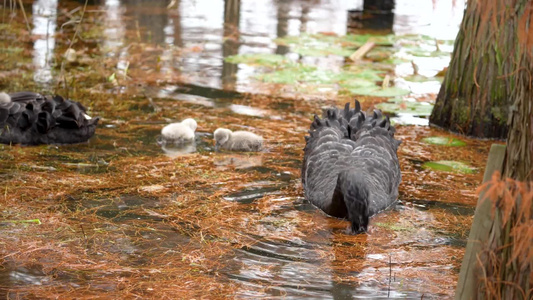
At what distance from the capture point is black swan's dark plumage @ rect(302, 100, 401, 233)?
18.3 feet

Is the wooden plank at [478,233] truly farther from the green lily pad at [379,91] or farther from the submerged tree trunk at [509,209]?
the green lily pad at [379,91]

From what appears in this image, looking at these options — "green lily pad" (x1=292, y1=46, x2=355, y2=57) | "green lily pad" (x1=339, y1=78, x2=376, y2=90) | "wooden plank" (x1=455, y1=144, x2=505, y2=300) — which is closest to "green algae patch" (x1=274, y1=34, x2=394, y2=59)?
"green lily pad" (x1=292, y1=46, x2=355, y2=57)

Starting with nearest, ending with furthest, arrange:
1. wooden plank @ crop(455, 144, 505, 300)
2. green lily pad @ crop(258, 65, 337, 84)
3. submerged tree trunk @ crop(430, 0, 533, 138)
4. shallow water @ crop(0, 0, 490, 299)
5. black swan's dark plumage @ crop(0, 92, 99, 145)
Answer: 1. wooden plank @ crop(455, 144, 505, 300)
2. shallow water @ crop(0, 0, 490, 299)
3. black swan's dark plumage @ crop(0, 92, 99, 145)
4. submerged tree trunk @ crop(430, 0, 533, 138)
5. green lily pad @ crop(258, 65, 337, 84)

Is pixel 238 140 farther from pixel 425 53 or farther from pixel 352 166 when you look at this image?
pixel 425 53

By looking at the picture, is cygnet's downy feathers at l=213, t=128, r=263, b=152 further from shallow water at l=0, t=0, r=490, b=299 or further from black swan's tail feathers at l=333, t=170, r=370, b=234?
black swan's tail feathers at l=333, t=170, r=370, b=234

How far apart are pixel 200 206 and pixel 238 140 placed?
1.66 metres

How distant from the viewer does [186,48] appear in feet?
43.0

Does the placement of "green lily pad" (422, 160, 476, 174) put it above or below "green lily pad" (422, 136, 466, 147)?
below

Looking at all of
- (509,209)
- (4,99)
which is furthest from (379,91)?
(509,209)

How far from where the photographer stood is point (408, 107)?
9.76 meters

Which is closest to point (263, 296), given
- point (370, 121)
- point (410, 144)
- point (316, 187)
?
point (316, 187)

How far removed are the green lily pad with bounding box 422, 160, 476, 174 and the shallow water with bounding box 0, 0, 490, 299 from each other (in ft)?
0.31

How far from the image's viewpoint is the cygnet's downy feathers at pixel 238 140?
765 centimetres

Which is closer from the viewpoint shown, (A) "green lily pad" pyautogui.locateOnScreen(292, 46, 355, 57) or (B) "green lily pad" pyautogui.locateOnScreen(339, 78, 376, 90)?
(B) "green lily pad" pyautogui.locateOnScreen(339, 78, 376, 90)
